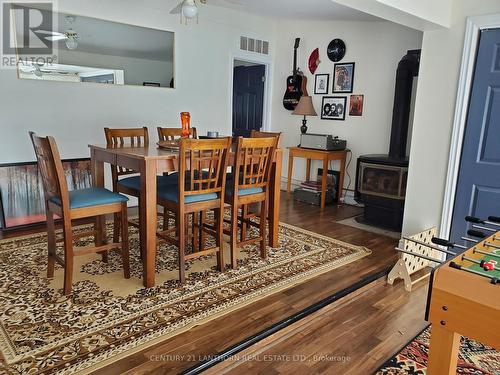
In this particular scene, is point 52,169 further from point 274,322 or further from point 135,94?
point 135,94

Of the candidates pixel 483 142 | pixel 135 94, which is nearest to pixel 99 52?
pixel 135 94

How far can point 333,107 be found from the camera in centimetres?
521

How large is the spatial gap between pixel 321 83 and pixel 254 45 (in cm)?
115

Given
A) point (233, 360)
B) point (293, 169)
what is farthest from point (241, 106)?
point (233, 360)

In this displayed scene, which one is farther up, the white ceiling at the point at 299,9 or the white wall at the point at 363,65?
the white ceiling at the point at 299,9

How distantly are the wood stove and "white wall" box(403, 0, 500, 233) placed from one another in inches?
23.1

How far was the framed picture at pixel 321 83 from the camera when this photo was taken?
5230mm

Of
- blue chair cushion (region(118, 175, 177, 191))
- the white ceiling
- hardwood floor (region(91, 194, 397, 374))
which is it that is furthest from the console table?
blue chair cushion (region(118, 175, 177, 191))

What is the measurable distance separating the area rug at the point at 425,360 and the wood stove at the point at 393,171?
1984 millimetres

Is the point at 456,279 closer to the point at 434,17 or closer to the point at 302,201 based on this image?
the point at 434,17

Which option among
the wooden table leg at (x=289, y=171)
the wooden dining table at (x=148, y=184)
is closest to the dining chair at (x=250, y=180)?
the wooden dining table at (x=148, y=184)

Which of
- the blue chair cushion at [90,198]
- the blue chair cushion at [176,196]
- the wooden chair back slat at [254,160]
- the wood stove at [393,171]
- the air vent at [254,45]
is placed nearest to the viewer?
the blue chair cushion at [90,198]

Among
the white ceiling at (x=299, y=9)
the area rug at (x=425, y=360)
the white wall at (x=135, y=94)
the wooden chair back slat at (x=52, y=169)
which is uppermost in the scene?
the white ceiling at (x=299, y=9)

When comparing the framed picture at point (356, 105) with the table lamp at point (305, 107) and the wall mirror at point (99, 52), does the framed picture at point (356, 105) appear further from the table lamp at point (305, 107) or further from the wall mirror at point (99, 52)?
the wall mirror at point (99, 52)
